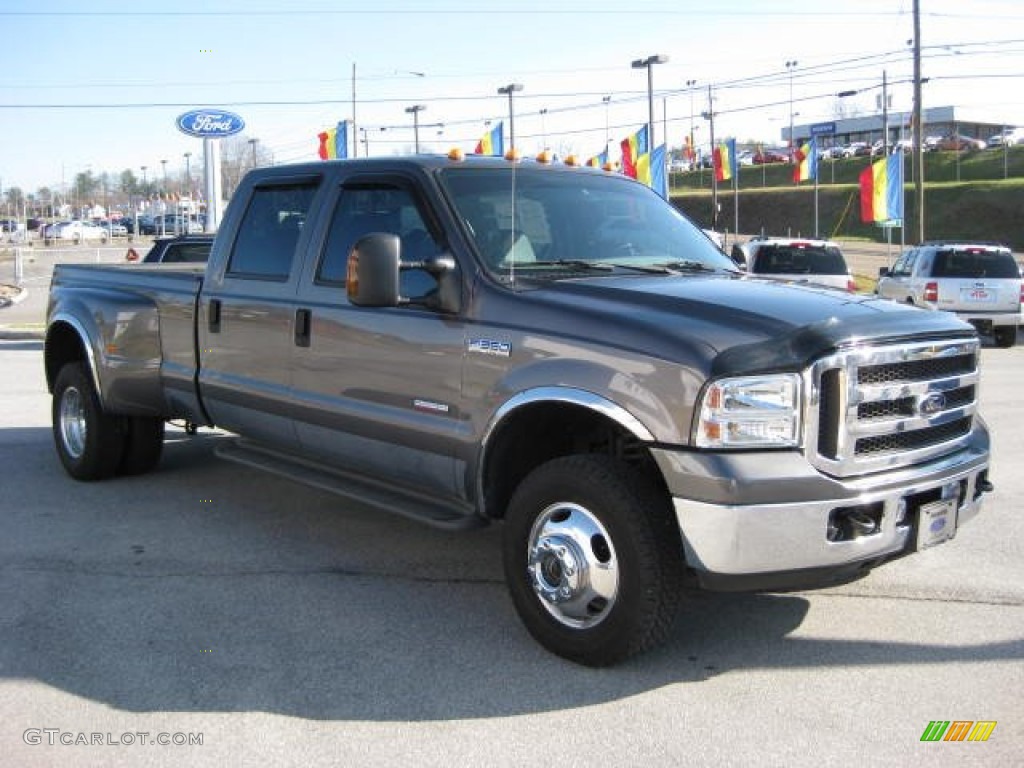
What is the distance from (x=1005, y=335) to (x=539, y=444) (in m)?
15.3

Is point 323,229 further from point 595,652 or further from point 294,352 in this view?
point 595,652

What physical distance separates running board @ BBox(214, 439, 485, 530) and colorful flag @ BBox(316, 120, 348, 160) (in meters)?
26.2

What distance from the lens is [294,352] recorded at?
555 cm

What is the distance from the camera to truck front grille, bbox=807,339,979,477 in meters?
3.83

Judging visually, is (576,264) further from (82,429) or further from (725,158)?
(725,158)

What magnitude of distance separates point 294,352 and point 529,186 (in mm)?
1478

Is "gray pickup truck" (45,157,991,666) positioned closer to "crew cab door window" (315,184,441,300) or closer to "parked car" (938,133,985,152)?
"crew cab door window" (315,184,441,300)

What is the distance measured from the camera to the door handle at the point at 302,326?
5.45m

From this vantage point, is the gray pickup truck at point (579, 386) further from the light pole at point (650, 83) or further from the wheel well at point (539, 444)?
the light pole at point (650, 83)

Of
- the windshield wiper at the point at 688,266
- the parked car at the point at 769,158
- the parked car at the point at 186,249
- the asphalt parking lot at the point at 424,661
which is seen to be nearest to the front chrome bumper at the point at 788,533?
the asphalt parking lot at the point at 424,661

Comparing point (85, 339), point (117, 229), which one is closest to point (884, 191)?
point (85, 339)

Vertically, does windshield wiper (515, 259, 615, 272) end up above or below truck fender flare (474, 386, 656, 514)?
above

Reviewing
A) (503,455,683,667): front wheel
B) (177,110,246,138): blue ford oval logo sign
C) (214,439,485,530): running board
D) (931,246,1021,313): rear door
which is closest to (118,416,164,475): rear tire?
(214,439,485,530): running board

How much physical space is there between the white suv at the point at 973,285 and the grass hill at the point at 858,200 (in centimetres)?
3084
